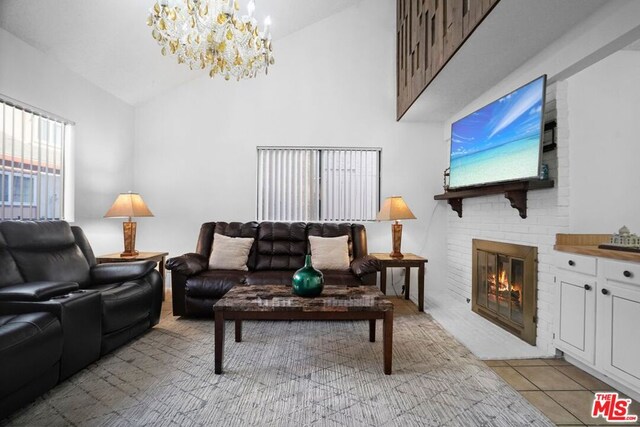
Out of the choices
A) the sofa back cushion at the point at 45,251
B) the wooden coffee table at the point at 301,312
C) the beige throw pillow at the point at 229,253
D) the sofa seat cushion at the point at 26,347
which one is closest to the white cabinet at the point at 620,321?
the wooden coffee table at the point at 301,312

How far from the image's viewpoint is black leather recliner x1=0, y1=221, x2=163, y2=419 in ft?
5.51

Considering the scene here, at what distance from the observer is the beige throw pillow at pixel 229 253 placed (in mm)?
3631

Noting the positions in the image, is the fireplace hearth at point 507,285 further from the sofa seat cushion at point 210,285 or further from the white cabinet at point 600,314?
the sofa seat cushion at point 210,285

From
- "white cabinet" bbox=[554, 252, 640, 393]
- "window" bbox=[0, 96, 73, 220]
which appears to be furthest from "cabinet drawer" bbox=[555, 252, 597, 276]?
"window" bbox=[0, 96, 73, 220]

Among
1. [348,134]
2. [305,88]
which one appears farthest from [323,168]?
[305,88]

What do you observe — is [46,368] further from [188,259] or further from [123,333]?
[188,259]

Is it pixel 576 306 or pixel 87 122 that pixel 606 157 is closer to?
pixel 576 306

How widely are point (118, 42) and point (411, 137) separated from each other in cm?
350

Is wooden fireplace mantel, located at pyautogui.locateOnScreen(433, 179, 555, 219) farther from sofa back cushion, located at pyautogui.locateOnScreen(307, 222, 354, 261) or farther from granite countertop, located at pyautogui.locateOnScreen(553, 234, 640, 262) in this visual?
sofa back cushion, located at pyautogui.locateOnScreen(307, 222, 354, 261)

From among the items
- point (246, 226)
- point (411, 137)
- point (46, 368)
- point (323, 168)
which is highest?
point (411, 137)

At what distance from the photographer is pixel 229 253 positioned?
145 inches

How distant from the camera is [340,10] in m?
4.52

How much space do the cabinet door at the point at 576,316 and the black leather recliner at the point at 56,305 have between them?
10.3 feet

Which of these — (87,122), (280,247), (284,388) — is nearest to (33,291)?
(284,388)
